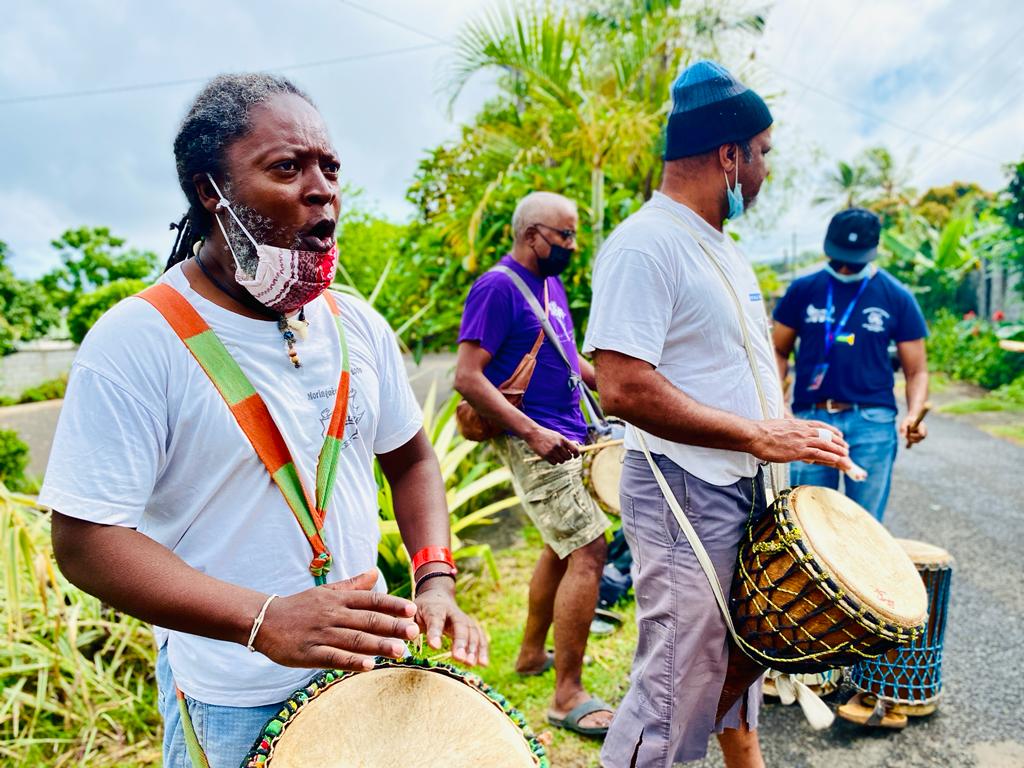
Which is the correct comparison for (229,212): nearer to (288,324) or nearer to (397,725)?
(288,324)

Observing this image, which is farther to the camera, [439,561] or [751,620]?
[751,620]

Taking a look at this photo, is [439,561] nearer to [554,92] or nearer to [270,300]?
[270,300]

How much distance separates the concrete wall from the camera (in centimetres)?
2130

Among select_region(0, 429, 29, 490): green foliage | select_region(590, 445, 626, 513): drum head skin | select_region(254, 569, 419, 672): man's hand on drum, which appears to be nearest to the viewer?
select_region(254, 569, 419, 672): man's hand on drum

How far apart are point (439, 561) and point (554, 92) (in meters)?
4.59

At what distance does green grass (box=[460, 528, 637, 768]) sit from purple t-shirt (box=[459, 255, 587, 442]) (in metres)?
1.08

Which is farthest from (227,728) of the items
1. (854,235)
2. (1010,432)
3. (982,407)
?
(982,407)

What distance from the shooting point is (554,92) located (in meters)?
5.28

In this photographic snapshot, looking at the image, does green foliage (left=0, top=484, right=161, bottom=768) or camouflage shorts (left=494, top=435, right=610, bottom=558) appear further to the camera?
camouflage shorts (left=494, top=435, right=610, bottom=558)

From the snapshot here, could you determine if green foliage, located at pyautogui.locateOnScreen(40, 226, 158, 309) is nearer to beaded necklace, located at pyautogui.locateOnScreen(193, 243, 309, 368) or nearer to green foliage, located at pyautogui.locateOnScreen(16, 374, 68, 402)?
green foliage, located at pyautogui.locateOnScreen(16, 374, 68, 402)

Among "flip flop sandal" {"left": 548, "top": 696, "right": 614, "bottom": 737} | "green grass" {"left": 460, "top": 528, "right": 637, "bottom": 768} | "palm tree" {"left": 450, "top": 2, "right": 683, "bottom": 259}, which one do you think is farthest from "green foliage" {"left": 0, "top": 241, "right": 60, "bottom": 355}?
"flip flop sandal" {"left": 548, "top": 696, "right": 614, "bottom": 737}

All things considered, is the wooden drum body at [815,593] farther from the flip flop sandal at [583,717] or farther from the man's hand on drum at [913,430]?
the man's hand on drum at [913,430]

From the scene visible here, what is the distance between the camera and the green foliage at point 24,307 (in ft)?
83.5

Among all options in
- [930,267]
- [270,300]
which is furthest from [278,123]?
[930,267]
